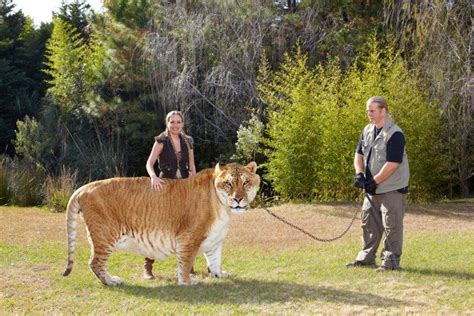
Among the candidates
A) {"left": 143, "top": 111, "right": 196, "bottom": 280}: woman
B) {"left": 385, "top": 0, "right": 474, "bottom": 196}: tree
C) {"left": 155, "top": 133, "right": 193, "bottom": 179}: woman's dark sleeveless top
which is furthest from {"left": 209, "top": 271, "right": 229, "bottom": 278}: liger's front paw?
{"left": 385, "top": 0, "right": 474, "bottom": 196}: tree

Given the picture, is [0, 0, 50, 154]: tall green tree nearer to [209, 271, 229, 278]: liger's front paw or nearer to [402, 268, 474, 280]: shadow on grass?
[209, 271, 229, 278]: liger's front paw

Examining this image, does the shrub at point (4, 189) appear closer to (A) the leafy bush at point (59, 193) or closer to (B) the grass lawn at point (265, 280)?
(A) the leafy bush at point (59, 193)

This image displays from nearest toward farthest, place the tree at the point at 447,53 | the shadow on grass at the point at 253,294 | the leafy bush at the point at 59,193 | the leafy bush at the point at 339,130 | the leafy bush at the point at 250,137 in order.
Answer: the shadow on grass at the point at 253,294
the tree at the point at 447,53
the leafy bush at the point at 339,130
the leafy bush at the point at 59,193
the leafy bush at the point at 250,137

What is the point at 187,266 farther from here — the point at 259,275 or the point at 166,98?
the point at 166,98

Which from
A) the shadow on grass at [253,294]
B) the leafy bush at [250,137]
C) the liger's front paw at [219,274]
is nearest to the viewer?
the shadow on grass at [253,294]

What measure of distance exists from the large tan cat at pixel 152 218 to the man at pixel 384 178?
1483 millimetres

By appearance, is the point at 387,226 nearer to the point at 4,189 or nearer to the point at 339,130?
the point at 339,130

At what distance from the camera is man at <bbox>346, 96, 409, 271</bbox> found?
643 cm

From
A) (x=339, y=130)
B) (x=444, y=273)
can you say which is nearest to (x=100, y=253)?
(x=444, y=273)

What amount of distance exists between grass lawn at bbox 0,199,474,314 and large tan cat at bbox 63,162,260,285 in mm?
375

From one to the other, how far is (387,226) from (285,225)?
448 centimetres

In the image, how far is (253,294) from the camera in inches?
227

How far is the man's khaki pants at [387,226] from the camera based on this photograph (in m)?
6.55

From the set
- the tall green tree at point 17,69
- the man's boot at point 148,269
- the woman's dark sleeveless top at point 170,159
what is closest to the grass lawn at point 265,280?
the man's boot at point 148,269
